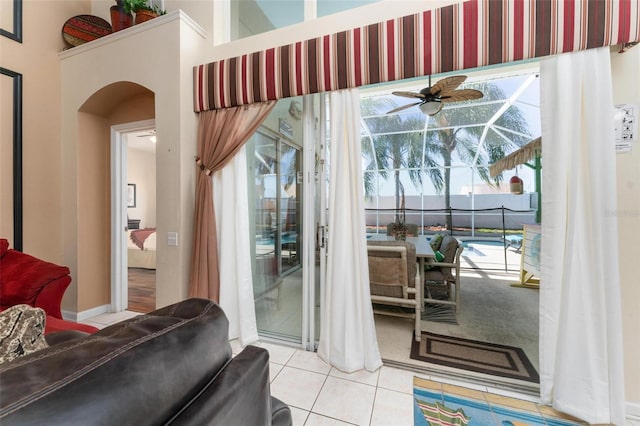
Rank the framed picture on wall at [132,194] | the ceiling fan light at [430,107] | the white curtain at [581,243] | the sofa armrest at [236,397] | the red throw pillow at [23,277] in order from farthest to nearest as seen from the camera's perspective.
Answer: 1. the framed picture on wall at [132,194]
2. the ceiling fan light at [430,107]
3. the red throw pillow at [23,277]
4. the white curtain at [581,243]
5. the sofa armrest at [236,397]

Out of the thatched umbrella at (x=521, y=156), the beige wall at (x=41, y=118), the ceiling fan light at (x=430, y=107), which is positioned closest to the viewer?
the beige wall at (x=41, y=118)

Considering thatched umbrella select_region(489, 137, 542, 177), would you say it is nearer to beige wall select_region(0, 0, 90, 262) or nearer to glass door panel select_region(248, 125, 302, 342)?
glass door panel select_region(248, 125, 302, 342)

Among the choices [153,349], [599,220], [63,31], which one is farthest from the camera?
[63,31]

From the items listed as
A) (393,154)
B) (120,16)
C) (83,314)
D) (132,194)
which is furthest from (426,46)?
(132,194)

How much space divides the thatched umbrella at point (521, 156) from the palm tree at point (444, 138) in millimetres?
1040

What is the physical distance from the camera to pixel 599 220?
1.51 meters

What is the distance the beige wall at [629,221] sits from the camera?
5.11 feet

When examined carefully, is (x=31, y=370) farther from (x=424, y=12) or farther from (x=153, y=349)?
(x=424, y=12)

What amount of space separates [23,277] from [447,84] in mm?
4085

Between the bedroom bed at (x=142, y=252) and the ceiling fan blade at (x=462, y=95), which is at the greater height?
the ceiling fan blade at (x=462, y=95)

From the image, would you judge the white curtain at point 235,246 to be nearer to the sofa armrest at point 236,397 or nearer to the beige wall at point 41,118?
the sofa armrest at point 236,397

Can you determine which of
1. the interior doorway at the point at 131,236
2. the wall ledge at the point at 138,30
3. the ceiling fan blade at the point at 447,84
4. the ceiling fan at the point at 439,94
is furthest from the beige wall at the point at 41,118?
the ceiling fan blade at the point at 447,84

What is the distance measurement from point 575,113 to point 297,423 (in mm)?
2468

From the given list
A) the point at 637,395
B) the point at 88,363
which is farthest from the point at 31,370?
the point at 637,395
